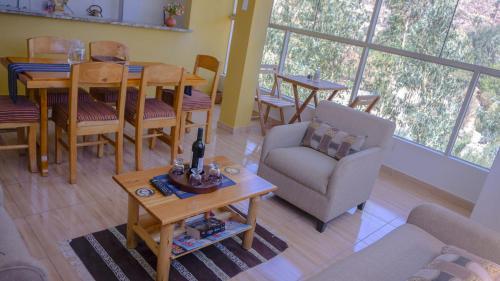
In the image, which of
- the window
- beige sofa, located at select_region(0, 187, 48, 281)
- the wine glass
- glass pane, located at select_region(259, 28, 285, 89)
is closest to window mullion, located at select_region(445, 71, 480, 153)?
the window

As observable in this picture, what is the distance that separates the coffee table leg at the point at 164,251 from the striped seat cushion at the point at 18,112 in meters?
1.47

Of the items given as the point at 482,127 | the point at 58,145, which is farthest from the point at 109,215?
the point at 482,127

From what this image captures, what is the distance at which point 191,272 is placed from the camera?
2.15m

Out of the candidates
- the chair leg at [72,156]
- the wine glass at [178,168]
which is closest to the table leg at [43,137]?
the chair leg at [72,156]

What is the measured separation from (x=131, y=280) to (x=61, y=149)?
165 cm

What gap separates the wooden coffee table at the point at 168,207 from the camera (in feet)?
6.22

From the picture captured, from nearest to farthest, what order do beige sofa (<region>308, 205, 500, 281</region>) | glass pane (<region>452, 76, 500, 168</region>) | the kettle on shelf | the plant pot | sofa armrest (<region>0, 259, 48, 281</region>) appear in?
sofa armrest (<region>0, 259, 48, 281</region>), beige sofa (<region>308, 205, 500, 281</region>), glass pane (<region>452, 76, 500, 168</region>), the plant pot, the kettle on shelf

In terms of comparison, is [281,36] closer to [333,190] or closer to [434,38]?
[434,38]

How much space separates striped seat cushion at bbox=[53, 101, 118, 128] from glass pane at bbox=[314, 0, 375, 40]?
2797mm

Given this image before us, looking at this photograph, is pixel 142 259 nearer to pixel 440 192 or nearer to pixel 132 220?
pixel 132 220

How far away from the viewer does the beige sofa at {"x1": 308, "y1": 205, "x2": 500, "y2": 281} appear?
167cm

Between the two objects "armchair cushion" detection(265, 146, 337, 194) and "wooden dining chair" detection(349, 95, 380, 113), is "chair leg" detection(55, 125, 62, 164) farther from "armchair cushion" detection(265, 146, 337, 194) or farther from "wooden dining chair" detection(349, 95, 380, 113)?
"wooden dining chair" detection(349, 95, 380, 113)

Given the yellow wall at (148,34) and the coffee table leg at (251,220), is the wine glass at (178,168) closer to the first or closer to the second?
the coffee table leg at (251,220)

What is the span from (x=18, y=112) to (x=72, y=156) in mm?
446
